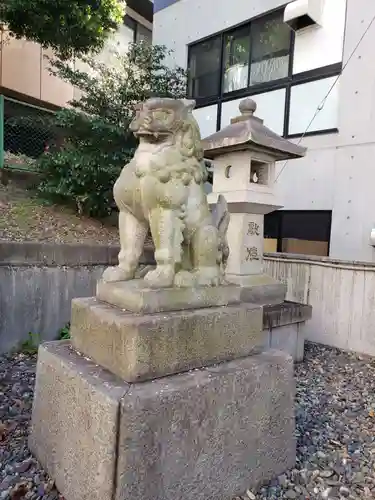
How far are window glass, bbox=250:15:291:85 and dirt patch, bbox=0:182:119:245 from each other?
13.6 ft

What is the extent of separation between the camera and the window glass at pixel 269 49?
6754mm

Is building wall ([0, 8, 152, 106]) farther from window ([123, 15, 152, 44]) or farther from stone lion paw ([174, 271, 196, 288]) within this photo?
stone lion paw ([174, 271, 196, 288])

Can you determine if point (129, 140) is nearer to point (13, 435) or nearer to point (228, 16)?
point (228, 16)

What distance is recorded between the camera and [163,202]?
6.33 ft

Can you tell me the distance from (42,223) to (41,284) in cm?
150

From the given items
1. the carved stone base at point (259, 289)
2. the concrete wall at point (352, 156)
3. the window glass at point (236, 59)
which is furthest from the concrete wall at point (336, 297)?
the window glass at point (236, 59)

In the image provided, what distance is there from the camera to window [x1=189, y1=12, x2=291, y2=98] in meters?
6.85

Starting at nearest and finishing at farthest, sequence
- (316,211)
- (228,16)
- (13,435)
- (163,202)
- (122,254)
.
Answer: (163,202)
(122,254)
(13,435)
(316,211)
(228,16)

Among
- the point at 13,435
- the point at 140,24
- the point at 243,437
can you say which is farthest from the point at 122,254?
the point at 140,24

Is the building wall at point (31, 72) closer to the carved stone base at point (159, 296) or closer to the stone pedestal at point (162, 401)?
the carved stone base at point (159, 296)

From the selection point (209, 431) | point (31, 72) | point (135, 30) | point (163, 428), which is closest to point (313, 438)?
point (209, 431)

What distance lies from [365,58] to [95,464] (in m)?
6.40

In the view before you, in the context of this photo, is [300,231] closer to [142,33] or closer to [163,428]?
[163,428]

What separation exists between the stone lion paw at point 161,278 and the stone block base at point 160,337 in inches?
6.1
